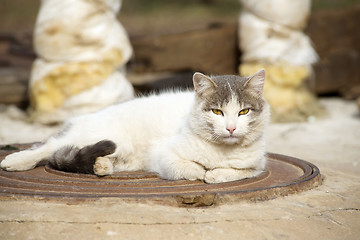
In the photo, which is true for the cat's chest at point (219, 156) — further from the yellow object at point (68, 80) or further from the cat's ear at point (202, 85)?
the yellow object at point (68, 80)

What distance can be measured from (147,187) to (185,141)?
451 mm

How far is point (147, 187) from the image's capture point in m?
2.67

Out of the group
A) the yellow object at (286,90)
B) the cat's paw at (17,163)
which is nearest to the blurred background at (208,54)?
the yellow object at (286,90)

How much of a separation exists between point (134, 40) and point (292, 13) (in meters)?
2.59

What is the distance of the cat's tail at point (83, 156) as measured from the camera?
2908 millimetres

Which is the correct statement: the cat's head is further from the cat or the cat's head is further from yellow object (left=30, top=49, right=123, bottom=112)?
yellow object (left=30, top=49, right=123, bottom=112)

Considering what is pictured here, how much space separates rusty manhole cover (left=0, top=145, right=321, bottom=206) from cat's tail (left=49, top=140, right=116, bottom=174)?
0.05 m

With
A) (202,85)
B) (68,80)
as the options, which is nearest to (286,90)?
(68,80)

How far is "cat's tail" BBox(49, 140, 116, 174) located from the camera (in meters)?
2.91

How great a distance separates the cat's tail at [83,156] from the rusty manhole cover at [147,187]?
0.16 ft

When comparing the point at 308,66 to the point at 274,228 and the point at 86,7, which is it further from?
the point at 274,228

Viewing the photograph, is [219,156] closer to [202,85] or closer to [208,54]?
[202,85]

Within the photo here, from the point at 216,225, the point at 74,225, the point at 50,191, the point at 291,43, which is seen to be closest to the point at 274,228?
the point at 216,225

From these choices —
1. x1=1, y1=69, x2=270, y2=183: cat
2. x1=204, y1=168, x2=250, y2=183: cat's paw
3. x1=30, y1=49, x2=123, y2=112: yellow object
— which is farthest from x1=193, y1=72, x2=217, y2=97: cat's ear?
x1=30, y1=49, x2=123, y2=112: yellow object
